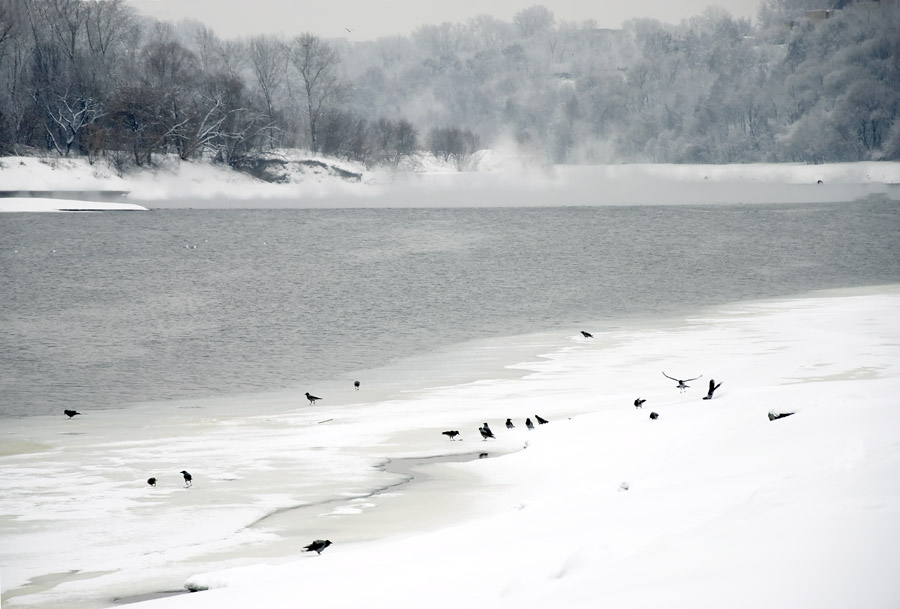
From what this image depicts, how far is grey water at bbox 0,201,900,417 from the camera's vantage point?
24266mm

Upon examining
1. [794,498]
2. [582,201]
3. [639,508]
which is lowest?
[582,201]

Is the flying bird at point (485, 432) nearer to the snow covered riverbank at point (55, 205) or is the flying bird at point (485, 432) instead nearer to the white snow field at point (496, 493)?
the white snow field at point (496, 493)

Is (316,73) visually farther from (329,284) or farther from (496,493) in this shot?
(496,493)

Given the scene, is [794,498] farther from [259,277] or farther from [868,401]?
[259,277]

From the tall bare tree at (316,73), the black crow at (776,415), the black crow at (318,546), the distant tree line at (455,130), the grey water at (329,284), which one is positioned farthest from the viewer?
the tall bare tree at (316,73)

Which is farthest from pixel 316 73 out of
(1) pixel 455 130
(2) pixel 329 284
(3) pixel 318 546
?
(3) pixel 318 546

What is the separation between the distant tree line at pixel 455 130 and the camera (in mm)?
102562

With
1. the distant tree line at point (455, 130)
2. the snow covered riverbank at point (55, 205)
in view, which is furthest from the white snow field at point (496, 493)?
the distant tree line at point (455, 130)

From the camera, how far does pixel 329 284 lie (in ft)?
140

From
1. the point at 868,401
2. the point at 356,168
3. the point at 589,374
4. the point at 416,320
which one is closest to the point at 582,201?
the point at 356,168

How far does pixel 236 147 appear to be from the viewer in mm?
107500

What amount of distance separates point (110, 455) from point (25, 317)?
2009 cm

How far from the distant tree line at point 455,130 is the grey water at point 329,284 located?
71.7 feet

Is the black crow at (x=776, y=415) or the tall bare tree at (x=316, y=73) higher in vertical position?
the tall bare tree at (x=316, y=73)
